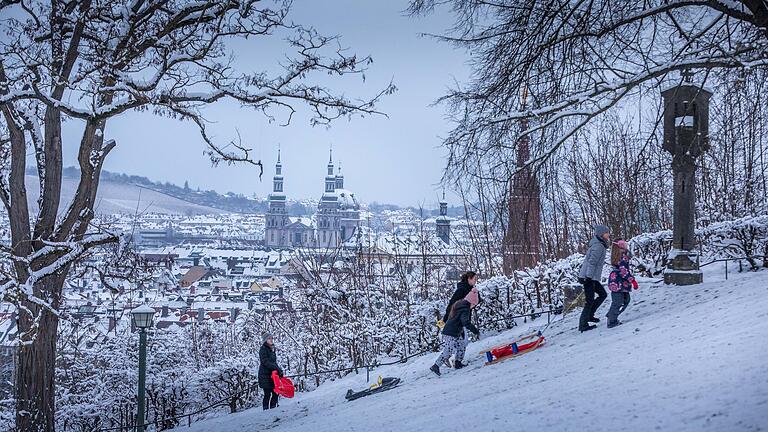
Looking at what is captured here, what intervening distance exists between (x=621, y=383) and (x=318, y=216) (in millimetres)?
148967

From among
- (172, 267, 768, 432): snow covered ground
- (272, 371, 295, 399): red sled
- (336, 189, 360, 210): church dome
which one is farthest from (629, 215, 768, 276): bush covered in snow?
(336, 189, 360, 210): church dome

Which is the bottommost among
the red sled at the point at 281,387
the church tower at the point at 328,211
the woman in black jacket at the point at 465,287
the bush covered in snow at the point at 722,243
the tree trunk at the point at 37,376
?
the red sled at the point at 281,387

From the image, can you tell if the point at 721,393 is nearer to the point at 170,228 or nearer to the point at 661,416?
the point at 661,416

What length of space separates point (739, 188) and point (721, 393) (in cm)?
1137

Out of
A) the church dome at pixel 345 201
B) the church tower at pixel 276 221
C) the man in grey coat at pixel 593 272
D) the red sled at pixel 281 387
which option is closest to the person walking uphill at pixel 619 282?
the man in grey coat at pixel 593 272

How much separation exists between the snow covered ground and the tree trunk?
3.16m

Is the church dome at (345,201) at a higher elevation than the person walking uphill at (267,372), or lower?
higher

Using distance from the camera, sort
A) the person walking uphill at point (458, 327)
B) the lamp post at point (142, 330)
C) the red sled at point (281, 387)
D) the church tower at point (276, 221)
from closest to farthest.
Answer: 1. the person walking uphill at point (458, 327)
2. the lamp post at point (142, 330)
3. the red sled at point (281, 387)
4. the church tower at point (276, 221)

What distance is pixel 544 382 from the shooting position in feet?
23.6

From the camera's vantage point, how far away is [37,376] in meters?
9.67

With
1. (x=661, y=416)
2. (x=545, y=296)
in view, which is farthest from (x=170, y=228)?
(x=661, y=416)

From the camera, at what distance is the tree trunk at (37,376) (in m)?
9.56

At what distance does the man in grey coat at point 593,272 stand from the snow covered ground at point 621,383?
0.32 m

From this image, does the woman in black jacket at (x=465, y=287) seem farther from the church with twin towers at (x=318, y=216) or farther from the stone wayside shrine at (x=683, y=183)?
the church with twin towers at (x=318, y=216)
